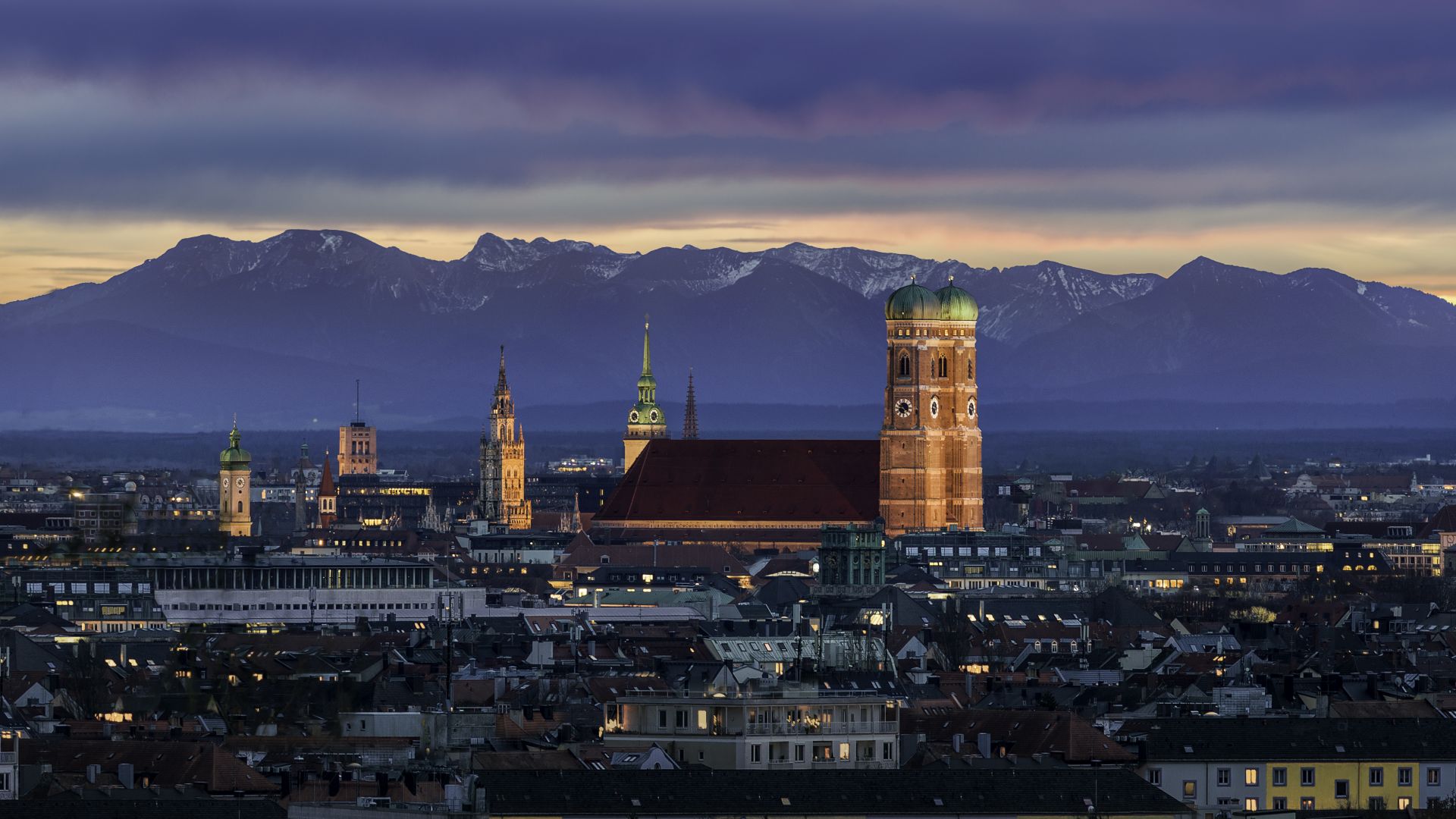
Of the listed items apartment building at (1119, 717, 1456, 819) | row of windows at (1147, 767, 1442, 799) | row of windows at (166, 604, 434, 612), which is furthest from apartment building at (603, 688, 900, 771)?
row of windows at (166, 604, 434, 612)

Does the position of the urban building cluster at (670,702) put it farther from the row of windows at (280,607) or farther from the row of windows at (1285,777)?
the row of windows at (280,607)

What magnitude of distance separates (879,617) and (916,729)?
241 ft

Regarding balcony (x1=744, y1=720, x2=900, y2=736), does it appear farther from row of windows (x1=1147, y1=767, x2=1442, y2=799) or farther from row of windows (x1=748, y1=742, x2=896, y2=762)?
row of windows (x1=1147, y1=767, x2=1442, y2=799)

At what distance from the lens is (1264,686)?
9444cm

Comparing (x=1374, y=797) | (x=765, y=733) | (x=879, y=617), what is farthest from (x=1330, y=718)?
(x=879, y=617)

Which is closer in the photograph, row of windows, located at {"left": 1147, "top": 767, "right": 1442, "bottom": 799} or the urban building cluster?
the urban building cluster

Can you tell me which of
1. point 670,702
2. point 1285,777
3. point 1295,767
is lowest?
point 1285,777

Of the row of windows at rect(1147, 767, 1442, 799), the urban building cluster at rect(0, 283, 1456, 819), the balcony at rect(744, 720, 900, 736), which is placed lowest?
the row of windows at rect(1147, 767, 1442, 799)

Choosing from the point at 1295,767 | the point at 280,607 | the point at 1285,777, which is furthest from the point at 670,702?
the point at 280,607

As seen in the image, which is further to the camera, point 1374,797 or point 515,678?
point 515,678

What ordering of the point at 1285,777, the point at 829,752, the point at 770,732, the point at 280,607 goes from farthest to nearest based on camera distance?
1. the point at 280,607
2. the point at 1285,777
3. the point at 829,752
4. the point at 770,732

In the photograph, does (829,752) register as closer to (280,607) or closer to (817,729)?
(817,729)

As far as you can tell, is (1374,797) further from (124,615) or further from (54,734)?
(124,615)

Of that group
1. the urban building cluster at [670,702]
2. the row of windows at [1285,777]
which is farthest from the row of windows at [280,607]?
the row of windows at [1285,777]
